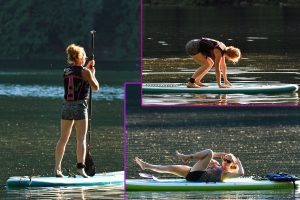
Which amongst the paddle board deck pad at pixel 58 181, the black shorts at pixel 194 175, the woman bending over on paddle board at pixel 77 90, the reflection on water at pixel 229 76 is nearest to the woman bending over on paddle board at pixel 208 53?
the reflection on water at pixel 229 76

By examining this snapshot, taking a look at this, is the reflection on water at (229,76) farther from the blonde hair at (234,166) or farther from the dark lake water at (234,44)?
the blonde hair at (234,166)

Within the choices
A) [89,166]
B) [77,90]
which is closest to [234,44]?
[89,166]

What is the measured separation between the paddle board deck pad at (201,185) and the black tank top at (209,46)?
1466 mm

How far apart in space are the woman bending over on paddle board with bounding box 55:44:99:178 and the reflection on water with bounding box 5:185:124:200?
0.37 metres

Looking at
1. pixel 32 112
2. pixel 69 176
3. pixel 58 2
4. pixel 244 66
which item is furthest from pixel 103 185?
pixel 58 2

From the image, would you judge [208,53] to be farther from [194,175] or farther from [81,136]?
[81,136]

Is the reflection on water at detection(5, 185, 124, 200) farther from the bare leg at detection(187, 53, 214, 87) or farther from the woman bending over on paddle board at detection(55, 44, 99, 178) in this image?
the bare leg at detection(187, 53, 214, 87)

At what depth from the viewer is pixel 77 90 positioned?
14.5 m

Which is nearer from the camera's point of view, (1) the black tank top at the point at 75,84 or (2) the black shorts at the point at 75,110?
(1) the black tank top at the point at 75,84

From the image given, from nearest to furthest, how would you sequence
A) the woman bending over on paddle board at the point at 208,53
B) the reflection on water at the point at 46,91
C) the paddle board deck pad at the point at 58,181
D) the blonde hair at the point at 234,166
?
the woman bending over on paddle board at the point at 208,53
the blonde hair at the point at 234,166
the paddle board deck pad at the point at 58,181
the reflection on water at the point at 46,91

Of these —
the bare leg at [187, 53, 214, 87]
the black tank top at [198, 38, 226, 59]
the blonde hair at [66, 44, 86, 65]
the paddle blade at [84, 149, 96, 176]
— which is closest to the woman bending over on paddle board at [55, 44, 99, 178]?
the blonde hair at [66, 44, 86, 65]

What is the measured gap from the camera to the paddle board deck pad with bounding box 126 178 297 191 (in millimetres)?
15016

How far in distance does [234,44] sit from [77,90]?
19.5m

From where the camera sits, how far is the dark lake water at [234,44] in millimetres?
17094
